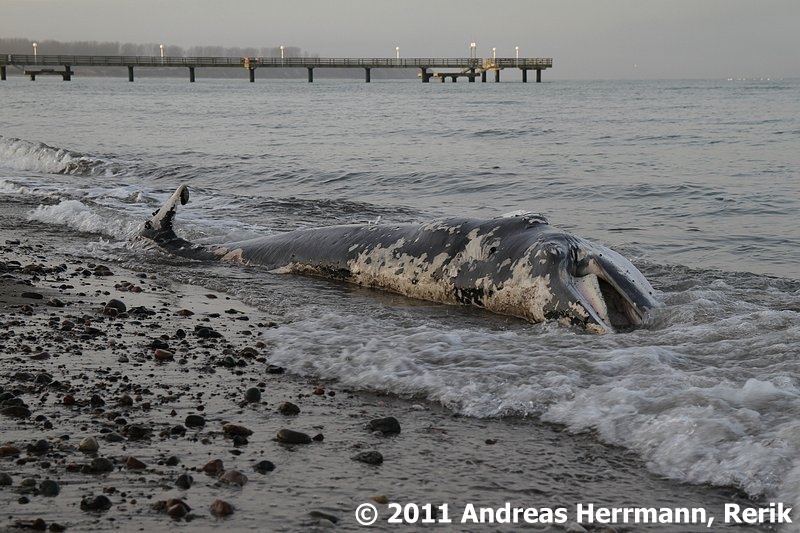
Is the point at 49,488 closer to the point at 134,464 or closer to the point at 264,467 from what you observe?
→ the point at 134,464

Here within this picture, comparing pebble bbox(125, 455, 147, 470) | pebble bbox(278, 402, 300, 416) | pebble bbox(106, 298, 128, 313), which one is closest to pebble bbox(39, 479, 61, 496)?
pebble bbox(125, 455, 147, 470)

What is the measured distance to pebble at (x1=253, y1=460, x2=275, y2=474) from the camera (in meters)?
4.40

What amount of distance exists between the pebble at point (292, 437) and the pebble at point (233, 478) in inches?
21.5

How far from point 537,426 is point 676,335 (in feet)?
6.64

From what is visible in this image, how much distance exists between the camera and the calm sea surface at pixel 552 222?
5.12 m

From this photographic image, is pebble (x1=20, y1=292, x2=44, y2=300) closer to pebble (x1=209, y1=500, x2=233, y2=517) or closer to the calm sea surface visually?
the calm sea surface

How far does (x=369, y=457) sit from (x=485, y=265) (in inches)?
149

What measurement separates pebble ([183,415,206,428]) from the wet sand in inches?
0.5

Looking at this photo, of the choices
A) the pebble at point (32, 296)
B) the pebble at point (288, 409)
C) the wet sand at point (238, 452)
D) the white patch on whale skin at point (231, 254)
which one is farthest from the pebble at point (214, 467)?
the white patch on whale skin at point (231, 254)

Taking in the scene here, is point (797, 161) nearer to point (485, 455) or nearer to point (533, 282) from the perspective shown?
point (533, 282)

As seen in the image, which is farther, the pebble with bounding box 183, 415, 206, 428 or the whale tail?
the whale tail

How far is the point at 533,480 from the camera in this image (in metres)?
4.35

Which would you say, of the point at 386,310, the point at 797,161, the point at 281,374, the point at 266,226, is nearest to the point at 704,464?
the point at 281,374

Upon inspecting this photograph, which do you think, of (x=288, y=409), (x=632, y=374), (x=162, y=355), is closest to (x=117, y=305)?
(x=162, y=355)
